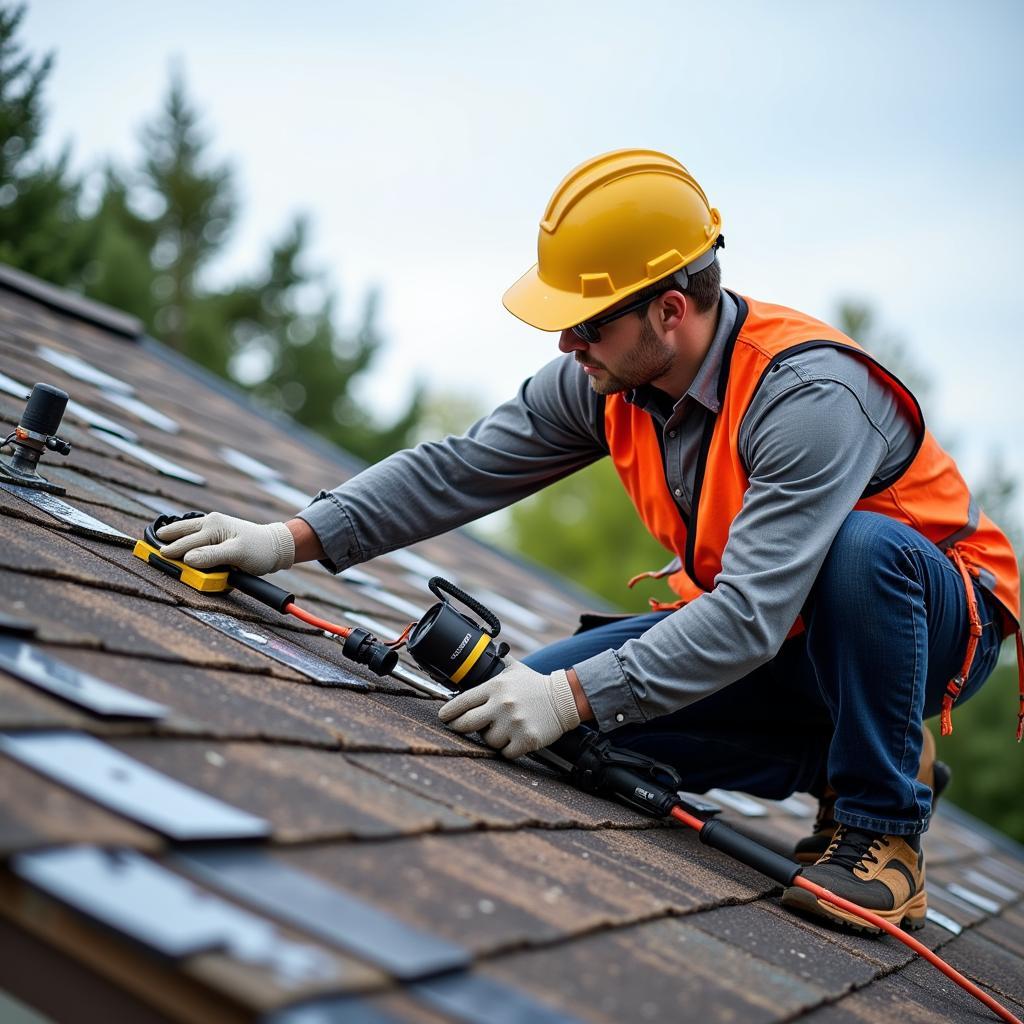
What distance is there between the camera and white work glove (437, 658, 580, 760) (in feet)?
6.36

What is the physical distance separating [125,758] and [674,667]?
1.11 meters

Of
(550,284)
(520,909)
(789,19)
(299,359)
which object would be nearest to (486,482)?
(550,284)

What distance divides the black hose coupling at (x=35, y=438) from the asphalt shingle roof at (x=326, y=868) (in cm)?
9

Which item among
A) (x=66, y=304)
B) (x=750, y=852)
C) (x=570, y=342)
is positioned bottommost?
(x=750, y=852)

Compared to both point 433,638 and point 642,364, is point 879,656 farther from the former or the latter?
point 433,638

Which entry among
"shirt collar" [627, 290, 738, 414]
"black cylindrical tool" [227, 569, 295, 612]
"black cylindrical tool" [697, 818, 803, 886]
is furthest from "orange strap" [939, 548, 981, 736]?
"black cylindrical tool" [227, 569, 295, 612]

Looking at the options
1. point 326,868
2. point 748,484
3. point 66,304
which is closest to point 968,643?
point 748,484

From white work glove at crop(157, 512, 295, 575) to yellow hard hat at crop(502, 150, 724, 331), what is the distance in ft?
2.23

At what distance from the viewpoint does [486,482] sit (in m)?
2.55

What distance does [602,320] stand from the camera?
218 cm

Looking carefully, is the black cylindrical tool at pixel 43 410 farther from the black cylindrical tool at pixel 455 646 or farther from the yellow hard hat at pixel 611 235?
the yellow hard hat at pixel 611 235

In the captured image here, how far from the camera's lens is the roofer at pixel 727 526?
1.99m

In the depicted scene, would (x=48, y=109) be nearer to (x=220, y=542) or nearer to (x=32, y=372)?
(x=32, y=372)

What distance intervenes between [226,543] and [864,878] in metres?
1.39
